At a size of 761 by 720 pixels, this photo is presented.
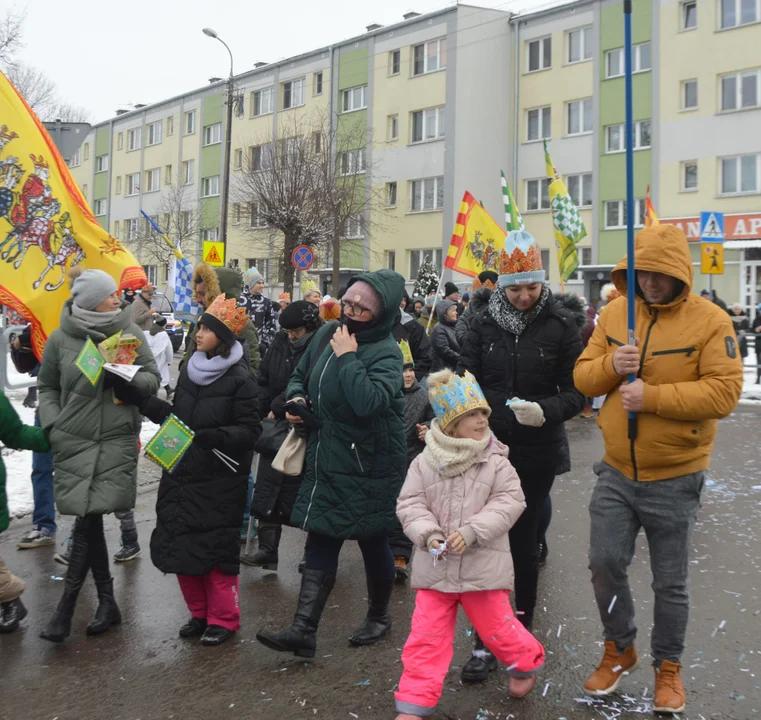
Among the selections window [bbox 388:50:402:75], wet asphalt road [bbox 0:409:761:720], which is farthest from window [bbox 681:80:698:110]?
wet asphalt road [bbox 0:409:761:720]

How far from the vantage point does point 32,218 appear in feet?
21.4

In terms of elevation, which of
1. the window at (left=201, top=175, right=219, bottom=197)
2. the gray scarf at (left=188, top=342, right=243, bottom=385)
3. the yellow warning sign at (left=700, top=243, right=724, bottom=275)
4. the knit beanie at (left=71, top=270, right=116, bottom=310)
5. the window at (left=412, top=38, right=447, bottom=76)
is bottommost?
Result: the gray scarf at (left=188, top=342, right=243, bottom=385)

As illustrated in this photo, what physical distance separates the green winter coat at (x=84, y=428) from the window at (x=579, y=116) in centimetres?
3369

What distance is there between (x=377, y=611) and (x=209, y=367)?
159 cm

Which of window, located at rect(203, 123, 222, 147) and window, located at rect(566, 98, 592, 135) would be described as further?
window, located at rect(203, 123, 222, 147)

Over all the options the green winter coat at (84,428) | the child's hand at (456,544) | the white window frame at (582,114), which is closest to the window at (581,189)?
the white window frame at (582,114)

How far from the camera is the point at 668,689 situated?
394 centimetres

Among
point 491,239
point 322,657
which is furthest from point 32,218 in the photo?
point 491,239

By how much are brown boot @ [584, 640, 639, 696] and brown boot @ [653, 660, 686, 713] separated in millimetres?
162

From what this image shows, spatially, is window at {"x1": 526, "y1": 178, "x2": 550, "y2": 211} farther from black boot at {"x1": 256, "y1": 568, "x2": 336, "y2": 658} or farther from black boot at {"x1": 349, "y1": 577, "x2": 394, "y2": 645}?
black boot at {"x1": 256, "y1": 568, "x2": 336, "y2": 658}

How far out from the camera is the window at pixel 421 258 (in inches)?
1551

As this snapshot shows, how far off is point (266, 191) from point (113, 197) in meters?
28.4

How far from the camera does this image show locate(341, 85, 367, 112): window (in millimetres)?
42375

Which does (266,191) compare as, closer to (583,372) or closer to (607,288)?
(607,288)
